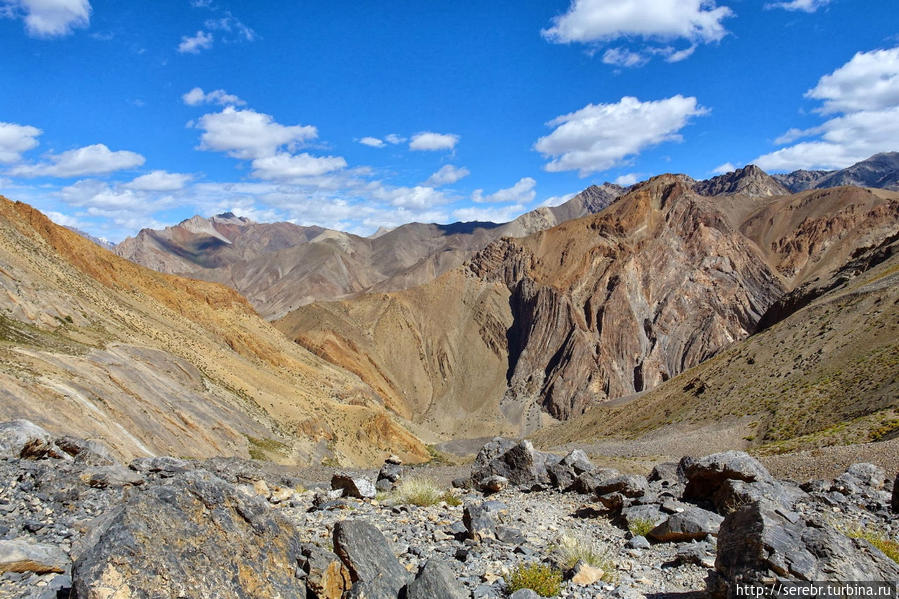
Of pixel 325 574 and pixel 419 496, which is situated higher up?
pixel 325 574

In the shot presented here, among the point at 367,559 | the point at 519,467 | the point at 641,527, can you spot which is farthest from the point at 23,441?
the point at 641,527

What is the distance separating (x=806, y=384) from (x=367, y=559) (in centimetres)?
3977

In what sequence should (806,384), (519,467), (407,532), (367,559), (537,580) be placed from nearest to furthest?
(367,559)
(537,580)
(407,532)
(519,467)
(806,384)

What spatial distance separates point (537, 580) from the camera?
7.00m

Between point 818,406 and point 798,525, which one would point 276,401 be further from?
point 798,525

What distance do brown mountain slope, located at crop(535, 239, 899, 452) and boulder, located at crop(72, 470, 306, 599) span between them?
24227 mm

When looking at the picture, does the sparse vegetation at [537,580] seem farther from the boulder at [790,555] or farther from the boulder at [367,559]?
the boulder at [790,555]

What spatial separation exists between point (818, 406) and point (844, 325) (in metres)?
13.3

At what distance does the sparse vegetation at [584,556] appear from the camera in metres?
7.63

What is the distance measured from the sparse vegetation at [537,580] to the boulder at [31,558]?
5.04m

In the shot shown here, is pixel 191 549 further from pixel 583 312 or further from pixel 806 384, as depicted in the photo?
pixel 583 312

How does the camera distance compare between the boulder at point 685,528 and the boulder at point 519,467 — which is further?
the boulder at point 519,467

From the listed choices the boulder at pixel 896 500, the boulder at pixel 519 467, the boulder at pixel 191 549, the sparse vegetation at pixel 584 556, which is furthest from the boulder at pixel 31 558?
the boulder at pixel 896 500

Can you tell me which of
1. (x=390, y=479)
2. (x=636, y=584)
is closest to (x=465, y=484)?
(x=390, y=479)
